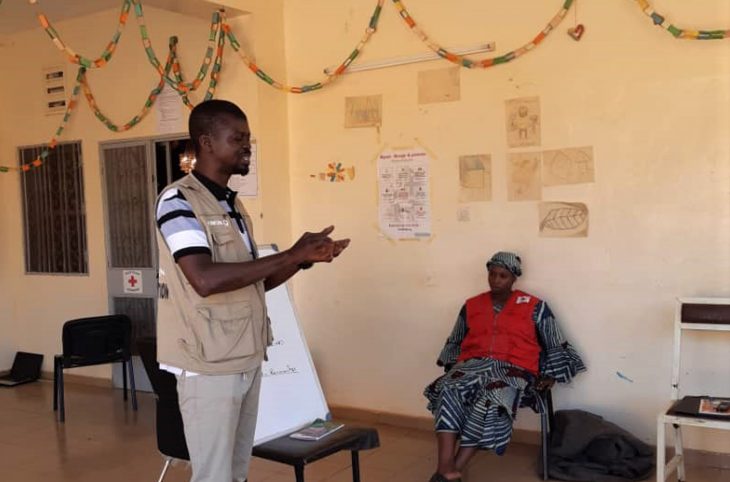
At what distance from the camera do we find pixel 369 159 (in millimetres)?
4520

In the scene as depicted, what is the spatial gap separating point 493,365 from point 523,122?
4.24 feet

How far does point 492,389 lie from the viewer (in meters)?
3.48

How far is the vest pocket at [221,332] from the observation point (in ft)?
6.59

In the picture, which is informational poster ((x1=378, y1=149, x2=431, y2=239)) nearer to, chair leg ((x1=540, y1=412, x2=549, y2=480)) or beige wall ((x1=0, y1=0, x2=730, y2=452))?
beige wall ((x1=0, y1=0, x2=730, y2=452))

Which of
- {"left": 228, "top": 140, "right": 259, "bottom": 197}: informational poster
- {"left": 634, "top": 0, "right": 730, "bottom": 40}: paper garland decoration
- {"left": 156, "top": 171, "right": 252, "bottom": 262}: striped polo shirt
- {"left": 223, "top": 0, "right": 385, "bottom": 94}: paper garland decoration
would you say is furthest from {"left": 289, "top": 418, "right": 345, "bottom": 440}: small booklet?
{"left": 634, "top": 0, "right": 730, "bottom": 40}: paper garland decoration

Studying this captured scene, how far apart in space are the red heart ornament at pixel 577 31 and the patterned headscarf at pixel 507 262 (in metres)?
1.15

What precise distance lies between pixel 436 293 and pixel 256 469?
1.39 m

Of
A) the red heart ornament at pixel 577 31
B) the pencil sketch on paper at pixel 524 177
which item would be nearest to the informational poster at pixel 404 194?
the pencil sketch on paper at pixel 524 177

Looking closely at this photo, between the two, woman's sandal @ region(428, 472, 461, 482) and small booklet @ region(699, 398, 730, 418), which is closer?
small booklet @ region(699, 398, 730, 418)

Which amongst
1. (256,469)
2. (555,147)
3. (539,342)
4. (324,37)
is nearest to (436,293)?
(539,342)

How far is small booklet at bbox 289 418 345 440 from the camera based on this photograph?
2895mm

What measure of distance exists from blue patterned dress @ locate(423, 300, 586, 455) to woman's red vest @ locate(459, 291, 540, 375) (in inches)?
1.4

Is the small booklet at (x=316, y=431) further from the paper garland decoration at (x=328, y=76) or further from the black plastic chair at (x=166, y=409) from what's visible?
the paper garland decoration at (x=328, y=76)

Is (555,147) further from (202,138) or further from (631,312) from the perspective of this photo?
(202,138)
